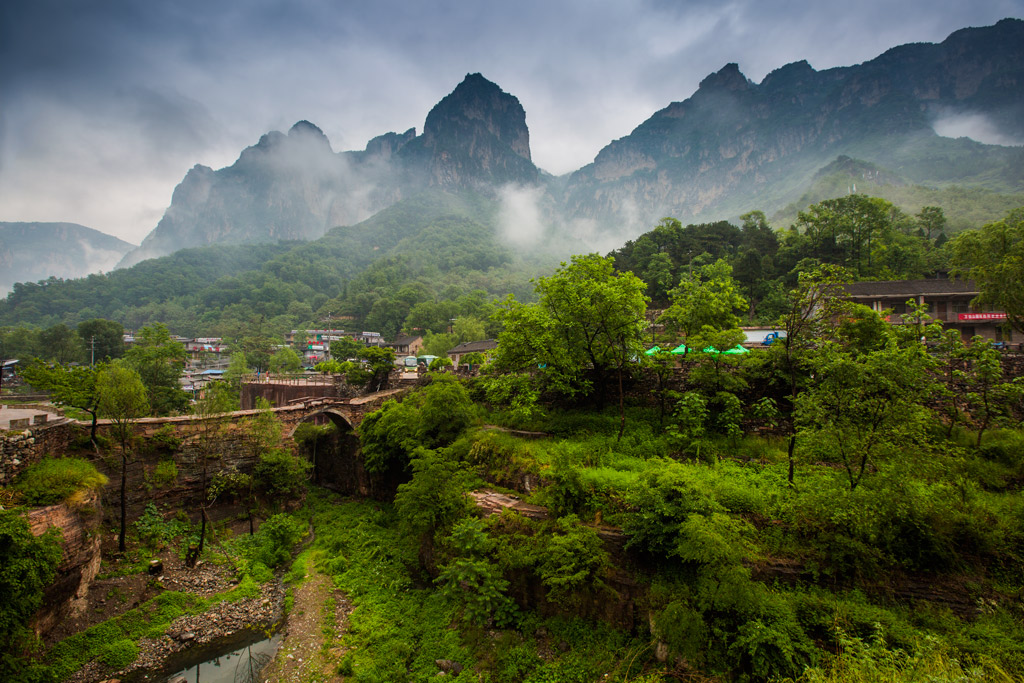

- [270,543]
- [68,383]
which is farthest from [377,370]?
[68,383]

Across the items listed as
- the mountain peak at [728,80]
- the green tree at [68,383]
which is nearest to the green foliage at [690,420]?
the green tree at [68,383]

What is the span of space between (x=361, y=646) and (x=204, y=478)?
37.9 feet

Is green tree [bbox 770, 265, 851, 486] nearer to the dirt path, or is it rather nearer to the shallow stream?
the dirt path

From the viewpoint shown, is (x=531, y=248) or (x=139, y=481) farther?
(x=531, y=248)

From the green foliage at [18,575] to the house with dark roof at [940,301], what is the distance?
37707 mm

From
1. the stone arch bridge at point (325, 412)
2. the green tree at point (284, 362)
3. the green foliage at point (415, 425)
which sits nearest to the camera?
the green foliage at point (415, 425)

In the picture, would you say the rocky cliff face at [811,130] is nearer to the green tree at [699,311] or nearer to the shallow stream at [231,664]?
the green tree at [699,311]

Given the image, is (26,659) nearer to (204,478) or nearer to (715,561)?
(204,478)

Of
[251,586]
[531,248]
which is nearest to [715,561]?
[251,586]

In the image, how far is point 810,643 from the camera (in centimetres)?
705

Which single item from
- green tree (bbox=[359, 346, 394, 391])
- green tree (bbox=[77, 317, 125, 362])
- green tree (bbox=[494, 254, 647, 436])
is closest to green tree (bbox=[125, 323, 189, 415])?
green tree (bbox=[359, 346, 394, 391])

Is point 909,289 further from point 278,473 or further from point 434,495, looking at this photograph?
point 278,473

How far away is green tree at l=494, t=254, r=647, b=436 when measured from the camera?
15109mm

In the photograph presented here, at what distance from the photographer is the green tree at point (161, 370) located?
28.2 meters
